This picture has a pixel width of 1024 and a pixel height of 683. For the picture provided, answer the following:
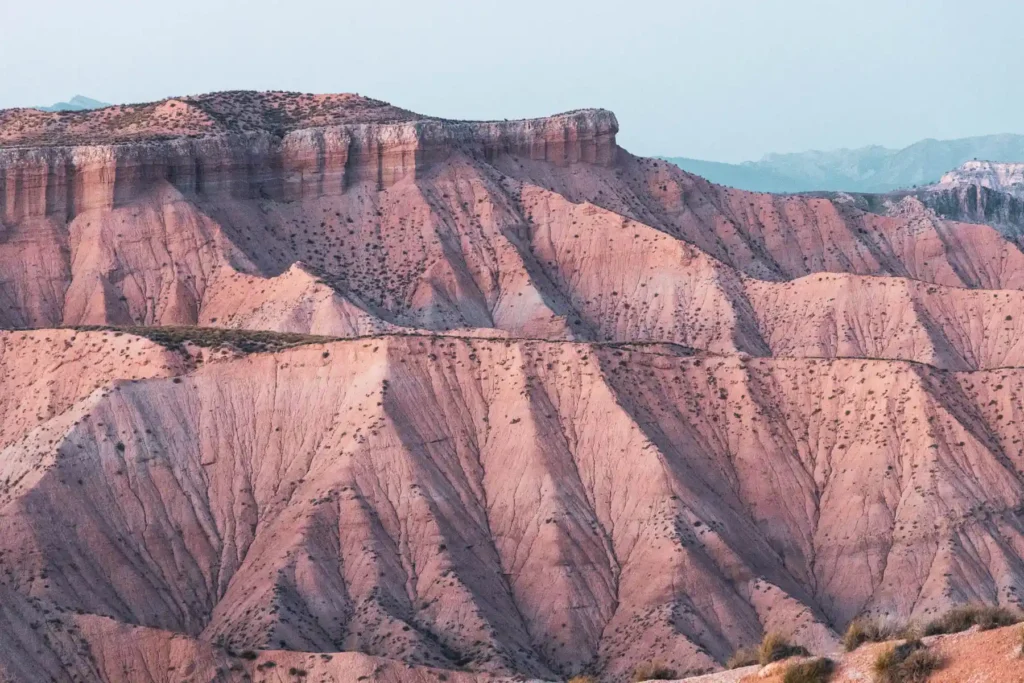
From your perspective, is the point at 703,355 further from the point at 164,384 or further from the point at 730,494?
the point at 164,384

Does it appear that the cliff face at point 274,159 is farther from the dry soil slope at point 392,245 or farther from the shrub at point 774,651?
the shrub at point 774,651

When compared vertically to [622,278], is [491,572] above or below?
below

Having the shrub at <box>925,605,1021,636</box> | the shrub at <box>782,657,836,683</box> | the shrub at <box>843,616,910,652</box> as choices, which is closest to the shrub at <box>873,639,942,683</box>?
the shrub at <box>782,657,836,683</box>

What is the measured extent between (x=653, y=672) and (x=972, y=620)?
13910 millimetres

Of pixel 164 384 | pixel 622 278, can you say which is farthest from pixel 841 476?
pixel 622 278

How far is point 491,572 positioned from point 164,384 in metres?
16.0

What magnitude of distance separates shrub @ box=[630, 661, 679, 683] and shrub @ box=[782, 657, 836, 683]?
43.7 feet

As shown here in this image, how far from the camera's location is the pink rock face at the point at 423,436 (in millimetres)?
72500

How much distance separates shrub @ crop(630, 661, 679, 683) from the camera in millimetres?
60125

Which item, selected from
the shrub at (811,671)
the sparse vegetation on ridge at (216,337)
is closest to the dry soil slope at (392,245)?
the sparse vegetation on ridge at (216,337)

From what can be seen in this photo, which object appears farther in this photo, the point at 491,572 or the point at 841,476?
the point at 841,476

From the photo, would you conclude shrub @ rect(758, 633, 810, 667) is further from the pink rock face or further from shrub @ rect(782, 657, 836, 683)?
the pink rock face

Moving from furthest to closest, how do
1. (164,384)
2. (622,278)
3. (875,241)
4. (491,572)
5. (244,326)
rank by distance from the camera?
(875,241) → (622,278) → (244,326) → (164,384) → (491,572)

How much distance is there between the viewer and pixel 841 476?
85812mm
